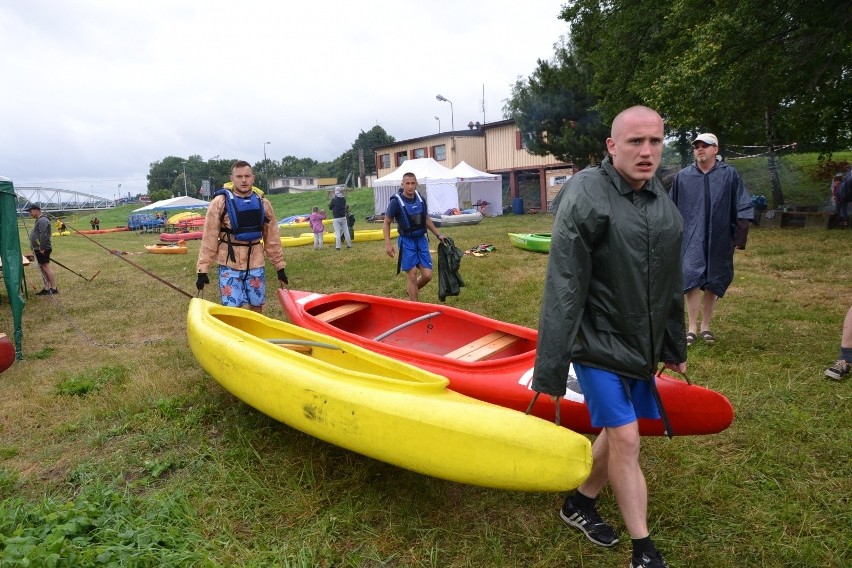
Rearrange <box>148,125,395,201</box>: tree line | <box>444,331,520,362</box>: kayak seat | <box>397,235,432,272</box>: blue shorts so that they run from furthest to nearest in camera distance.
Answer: <box>148,125,395,201</box>: tree line < <box>397,235,432,272</box>: blue shorts < <box>444,331,520,362</box>: kayak seat

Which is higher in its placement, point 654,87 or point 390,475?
point 654,87

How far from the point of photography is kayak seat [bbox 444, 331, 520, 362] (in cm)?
357

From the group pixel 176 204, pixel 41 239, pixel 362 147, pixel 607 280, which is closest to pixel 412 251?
pixel 607 280

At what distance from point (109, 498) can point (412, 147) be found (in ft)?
104

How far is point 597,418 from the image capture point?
204 cm

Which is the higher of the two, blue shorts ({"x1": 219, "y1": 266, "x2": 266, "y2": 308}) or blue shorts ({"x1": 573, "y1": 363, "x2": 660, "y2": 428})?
blue shorts ({"x1": 219, "y1": 266, "x2": 266, "y2": 308})

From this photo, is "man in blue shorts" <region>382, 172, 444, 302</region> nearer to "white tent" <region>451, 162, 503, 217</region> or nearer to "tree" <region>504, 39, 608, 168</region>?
"tree" <region>504, 39, 608, 168</region>

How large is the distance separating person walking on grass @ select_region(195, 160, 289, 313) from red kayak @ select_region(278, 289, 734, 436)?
39 centimetres

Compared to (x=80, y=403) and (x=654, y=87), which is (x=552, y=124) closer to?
(x=654, y=87)

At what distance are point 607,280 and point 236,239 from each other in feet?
11.5

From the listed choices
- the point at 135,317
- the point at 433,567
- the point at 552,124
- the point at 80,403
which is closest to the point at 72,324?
the point at 135,317

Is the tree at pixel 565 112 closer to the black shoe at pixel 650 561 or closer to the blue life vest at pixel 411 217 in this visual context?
the blue life vest at pixel 411 217

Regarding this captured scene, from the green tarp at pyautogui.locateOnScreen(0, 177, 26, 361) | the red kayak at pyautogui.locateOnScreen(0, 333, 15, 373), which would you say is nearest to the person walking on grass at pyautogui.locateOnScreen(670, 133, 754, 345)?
the red kayak at pyautogui.locateOnScreen(0, 333, 15, 373)

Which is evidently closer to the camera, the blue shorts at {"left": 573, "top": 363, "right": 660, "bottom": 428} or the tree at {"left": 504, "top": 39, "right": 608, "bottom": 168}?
the blue shorts at {"left": 573, "top": 363, "right": 660, "bottom": 428}
